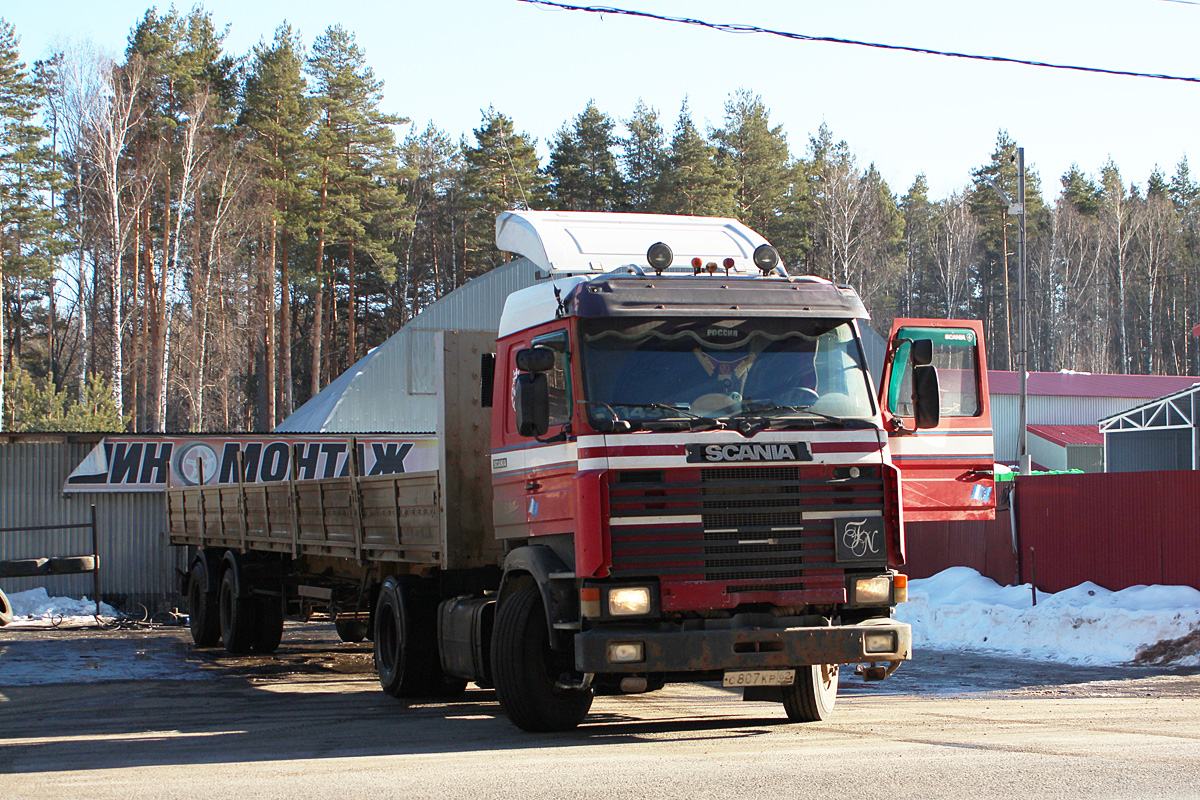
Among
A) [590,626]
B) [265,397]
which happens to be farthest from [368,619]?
[265,397]

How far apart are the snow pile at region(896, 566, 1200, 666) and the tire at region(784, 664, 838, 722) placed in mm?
7135

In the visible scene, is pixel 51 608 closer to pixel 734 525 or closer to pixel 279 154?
pixel 734 525

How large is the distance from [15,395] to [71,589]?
61.9ft

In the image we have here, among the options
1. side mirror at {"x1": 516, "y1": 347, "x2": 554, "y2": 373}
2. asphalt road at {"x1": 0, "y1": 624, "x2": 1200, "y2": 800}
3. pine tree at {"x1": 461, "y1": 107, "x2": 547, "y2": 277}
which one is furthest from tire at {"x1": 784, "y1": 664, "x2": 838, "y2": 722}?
pine tree at {"x1": 461, "y1": 107, "x2": 547, "y2": 277}

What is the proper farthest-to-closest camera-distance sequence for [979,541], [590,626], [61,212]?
1. [61,212]
2. [979,541]
3. [590,626]

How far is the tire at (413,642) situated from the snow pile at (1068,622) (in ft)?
28.1

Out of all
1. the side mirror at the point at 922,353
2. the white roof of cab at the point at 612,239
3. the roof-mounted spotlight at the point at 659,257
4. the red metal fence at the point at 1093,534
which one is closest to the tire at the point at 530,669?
the roof-mounted spotlight at the point at 659,257

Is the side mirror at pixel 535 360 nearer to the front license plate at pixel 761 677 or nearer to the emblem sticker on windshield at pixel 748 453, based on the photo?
the emblem sticker on windshield at pixel 748 453

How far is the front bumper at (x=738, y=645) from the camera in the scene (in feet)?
26.1

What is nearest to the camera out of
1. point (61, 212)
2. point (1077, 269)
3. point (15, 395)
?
point (15, 395)

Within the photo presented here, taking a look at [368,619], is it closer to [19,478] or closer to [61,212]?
[19,478]

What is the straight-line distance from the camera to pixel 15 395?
38719 millimetres

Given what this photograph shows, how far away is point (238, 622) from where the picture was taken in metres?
15.9

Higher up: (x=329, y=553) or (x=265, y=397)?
(x=265, y=397)
